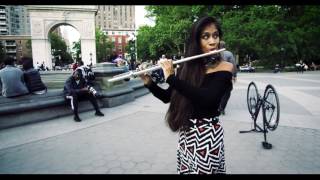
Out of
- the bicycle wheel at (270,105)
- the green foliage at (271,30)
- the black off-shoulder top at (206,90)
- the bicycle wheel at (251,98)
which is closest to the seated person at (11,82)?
the bicycle wheel at (251,98)

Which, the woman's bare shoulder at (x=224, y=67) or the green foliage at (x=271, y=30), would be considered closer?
the woman's bare shoulder at (x=224, y=67)

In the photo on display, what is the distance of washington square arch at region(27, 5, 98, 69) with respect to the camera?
39094 mm

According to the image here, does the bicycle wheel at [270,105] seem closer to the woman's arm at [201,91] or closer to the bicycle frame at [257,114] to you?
the bicycle frame at [257,114]

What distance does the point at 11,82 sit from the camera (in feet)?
23.9

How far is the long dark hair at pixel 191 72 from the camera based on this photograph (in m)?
2.26

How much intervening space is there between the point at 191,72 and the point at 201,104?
0.91 ft

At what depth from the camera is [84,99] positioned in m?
8.19

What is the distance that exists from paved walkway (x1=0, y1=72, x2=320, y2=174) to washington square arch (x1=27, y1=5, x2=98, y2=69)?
3438 cm

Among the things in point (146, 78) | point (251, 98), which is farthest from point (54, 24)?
point (146, 78)

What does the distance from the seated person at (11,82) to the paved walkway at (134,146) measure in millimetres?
982

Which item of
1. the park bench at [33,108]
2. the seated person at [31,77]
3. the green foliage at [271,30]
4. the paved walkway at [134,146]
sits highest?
the green foliage at [271,30]

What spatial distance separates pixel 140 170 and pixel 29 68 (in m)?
5.25

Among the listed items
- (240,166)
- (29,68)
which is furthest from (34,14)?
(240,166)
